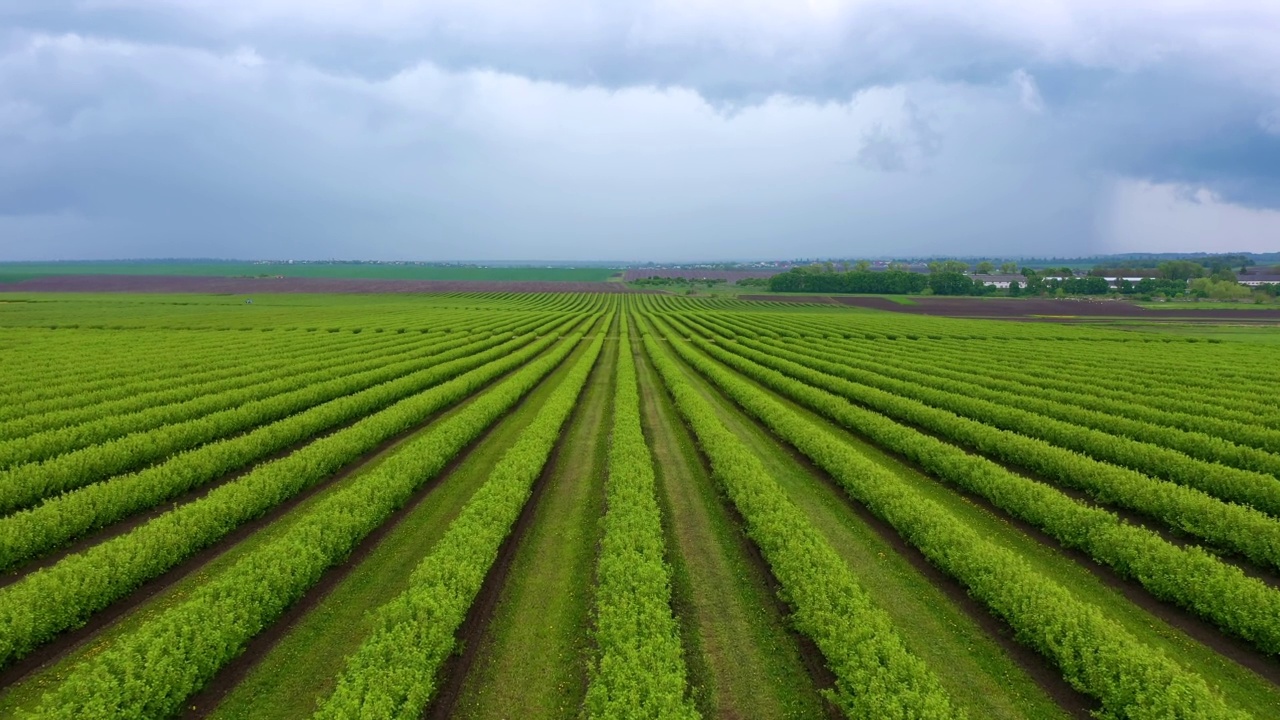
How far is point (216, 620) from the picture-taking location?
28.6 ft

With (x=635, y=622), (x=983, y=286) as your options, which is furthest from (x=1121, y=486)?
(x=983, y=286)

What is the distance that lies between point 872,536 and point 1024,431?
12387 millimetres

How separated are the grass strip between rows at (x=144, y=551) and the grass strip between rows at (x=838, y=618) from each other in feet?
41.8

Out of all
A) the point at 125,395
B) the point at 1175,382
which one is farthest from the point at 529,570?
the point at 1175,382

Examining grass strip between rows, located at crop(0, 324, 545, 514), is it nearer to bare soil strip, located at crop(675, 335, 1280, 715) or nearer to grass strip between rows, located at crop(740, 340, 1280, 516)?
bare soil strip, located at crop(675, 335, 1280, 715)

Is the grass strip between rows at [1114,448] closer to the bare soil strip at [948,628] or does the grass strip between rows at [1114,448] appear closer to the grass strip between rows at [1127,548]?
the grass strip between rows at [1127,548]

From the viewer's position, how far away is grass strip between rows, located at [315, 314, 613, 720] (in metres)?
7.35

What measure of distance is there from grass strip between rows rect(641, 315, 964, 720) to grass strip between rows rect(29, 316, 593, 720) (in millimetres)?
9531

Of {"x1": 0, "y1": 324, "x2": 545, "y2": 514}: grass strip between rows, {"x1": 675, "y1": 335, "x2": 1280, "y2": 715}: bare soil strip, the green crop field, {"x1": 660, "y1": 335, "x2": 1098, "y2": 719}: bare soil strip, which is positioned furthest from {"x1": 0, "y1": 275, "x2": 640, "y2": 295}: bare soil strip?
{"x1": 675, "y1": 335, "x2": 1280, "y2": 715}: bare soil strip

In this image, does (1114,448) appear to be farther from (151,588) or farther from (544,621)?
(151,588)

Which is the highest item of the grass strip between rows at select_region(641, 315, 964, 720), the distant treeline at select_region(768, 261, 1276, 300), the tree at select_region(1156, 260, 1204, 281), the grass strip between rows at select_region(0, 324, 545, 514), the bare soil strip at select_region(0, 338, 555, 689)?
the tree at select_region(1156, 260, 1204, 281)

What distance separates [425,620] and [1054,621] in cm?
1088

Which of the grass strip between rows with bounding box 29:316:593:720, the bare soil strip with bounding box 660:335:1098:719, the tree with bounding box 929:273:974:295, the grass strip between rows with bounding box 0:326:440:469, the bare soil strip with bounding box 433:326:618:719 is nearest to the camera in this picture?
the grass strip between rows with bounding box 29:316:593:720

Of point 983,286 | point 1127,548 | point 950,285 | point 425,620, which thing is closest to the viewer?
point 425,620
